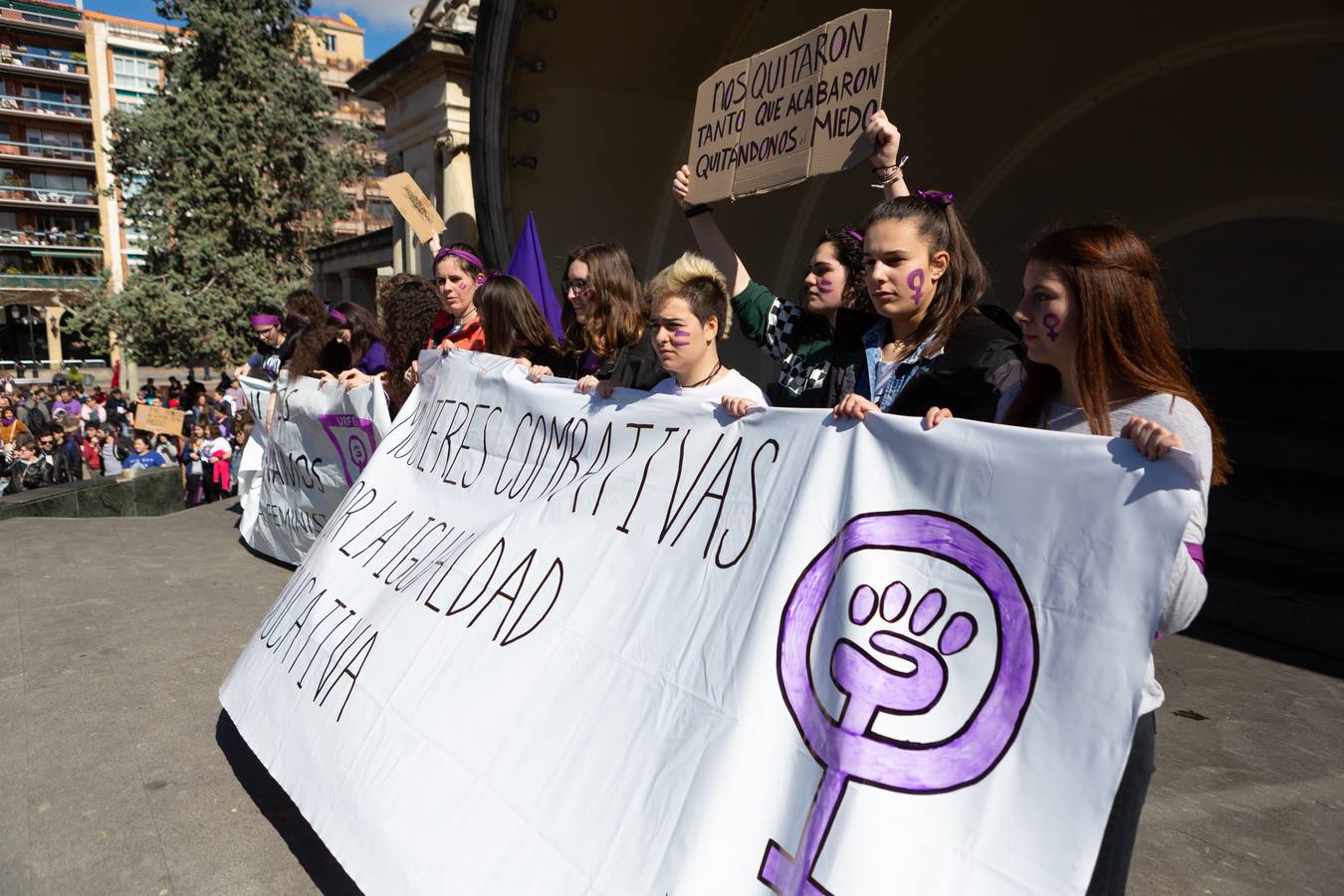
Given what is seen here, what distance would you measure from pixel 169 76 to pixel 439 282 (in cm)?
2047

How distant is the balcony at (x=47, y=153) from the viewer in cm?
6066

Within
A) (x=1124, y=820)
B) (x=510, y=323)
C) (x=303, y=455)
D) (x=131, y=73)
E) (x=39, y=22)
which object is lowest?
(x=303, y=455)

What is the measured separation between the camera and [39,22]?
199ft

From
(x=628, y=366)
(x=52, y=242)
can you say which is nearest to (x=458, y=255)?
(x=628, y=366)

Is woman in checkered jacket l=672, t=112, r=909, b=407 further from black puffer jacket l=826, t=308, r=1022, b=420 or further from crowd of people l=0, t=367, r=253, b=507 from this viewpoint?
crowd of people l=0, t=367, r=253, b=507

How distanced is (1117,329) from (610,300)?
2326 millimetres

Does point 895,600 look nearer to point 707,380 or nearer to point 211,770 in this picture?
point 707,380

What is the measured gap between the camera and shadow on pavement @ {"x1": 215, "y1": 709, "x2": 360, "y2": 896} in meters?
2.62

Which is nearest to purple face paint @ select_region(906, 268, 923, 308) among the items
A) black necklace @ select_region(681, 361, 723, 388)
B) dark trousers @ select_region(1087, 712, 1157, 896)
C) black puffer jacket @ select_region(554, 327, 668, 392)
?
black necklace @ select_region(681, 361, 723, 388)

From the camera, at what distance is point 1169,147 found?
761 cm

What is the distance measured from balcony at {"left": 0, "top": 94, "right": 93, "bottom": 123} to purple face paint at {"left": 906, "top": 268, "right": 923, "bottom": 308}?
75.8m

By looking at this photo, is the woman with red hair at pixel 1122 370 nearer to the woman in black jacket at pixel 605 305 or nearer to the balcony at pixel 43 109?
the woman in black jacket at pixel 605 305

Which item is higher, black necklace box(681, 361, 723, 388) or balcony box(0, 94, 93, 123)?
balcony box(0, 94, 93, 123)

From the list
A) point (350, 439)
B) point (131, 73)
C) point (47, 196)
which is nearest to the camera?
point (350, 439)
